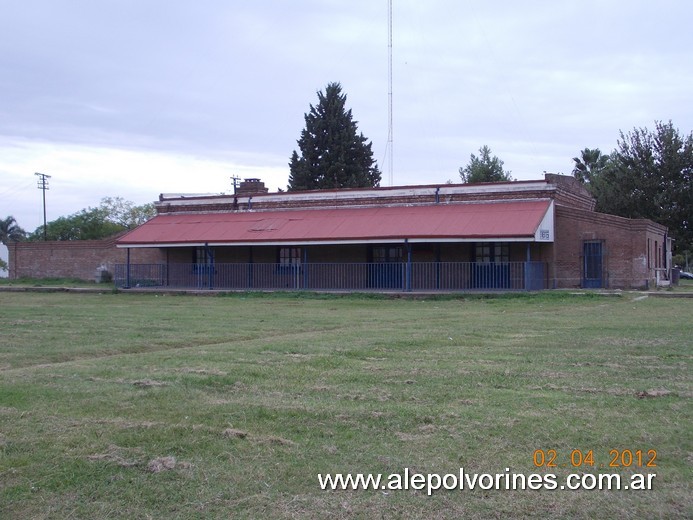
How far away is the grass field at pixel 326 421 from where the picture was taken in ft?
18.4

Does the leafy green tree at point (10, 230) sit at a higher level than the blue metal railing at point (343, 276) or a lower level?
higher

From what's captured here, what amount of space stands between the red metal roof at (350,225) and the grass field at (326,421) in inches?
669

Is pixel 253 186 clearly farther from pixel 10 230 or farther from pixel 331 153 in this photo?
pixel 10 230

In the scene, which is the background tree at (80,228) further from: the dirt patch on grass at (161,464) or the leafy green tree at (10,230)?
the dirt patch on grass at (161,464)

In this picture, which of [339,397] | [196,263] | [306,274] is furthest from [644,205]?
[339,397]

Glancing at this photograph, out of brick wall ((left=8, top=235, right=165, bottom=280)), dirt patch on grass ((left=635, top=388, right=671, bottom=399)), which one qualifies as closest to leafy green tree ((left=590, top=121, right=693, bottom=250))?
brick wall ((left=8, top=235, right=165, bottom=280))

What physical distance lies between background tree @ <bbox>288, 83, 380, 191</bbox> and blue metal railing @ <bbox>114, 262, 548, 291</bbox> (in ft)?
87.5

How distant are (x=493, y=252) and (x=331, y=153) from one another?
34090 millimetres

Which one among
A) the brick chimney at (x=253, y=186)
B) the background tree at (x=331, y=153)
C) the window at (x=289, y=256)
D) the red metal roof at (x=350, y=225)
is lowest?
the window at (x=289, y=256)

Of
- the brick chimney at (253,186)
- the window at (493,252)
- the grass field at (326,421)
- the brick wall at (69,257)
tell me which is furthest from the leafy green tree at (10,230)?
the grass field at (326,421)

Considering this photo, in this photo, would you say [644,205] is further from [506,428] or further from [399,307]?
[506,428]

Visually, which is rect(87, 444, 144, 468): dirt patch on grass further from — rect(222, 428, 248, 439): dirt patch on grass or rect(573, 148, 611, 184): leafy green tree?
rect(573, 148, 611, 184): leafy green tree

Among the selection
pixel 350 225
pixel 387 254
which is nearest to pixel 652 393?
pixel 350 225
